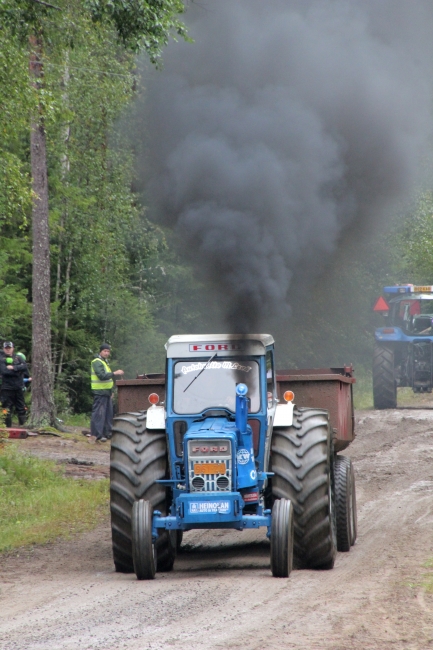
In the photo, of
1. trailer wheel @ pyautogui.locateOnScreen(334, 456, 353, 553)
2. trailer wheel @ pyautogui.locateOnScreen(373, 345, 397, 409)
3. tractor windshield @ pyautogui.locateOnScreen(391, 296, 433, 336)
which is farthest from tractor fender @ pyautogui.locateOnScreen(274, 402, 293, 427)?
tractor windshield @ pyautogui.locateOnScreen(391, 296, 433, 336)

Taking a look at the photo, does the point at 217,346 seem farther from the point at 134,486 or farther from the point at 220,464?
the point at 134,486

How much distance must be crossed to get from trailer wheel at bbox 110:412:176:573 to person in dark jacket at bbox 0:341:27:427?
9.32 m

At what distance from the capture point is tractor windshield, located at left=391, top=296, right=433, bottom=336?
23.3 m

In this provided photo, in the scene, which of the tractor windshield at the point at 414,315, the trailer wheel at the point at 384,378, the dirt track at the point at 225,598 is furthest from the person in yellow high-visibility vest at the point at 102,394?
the tractor windshield at the point at 414,315

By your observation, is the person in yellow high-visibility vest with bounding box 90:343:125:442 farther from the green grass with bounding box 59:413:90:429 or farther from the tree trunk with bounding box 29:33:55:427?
the green grass with bounding box 59:413:90:429

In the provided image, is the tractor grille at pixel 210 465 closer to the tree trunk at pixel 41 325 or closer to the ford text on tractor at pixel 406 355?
the tree trunk at pixel 41 325

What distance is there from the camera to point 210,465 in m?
7.57

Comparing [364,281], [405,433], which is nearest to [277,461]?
[405,433]

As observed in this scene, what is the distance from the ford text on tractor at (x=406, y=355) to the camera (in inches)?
871

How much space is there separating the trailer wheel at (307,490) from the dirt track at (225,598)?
0.60 feet

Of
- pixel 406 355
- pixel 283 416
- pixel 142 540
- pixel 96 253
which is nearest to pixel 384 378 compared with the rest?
pixel 406 355

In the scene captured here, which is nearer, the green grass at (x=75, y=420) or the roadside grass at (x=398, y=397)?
the green grass at (x=75, y=420)

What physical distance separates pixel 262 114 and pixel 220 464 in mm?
3409

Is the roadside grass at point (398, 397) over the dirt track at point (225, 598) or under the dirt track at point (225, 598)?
over
